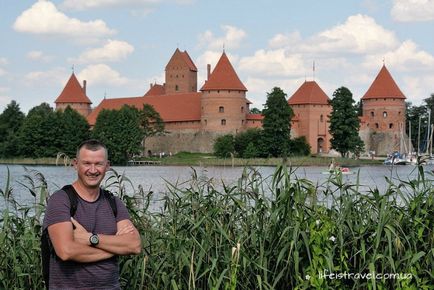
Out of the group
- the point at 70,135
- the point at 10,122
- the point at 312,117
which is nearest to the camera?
the point at 70,135

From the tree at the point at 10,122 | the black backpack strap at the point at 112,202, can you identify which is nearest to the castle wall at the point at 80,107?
the tree at the point at 10,122

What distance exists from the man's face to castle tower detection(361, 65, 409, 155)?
65572 mm

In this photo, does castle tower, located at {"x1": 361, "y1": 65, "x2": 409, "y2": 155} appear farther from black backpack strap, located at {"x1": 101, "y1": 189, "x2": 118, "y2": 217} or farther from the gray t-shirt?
the gray t-shirt

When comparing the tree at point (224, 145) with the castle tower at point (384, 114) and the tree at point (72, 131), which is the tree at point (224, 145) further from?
the castle tower at point (384, 114)

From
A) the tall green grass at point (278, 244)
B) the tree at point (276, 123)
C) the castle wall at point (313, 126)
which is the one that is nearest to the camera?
the tall green grass at point (278, 244)

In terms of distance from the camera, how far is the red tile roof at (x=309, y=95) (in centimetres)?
6419

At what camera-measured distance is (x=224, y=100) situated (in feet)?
208

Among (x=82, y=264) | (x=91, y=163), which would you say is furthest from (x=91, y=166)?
(x=82, y=264)

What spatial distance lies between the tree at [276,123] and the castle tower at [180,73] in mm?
24236

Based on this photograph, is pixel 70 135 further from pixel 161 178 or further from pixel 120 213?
pixel 120 213

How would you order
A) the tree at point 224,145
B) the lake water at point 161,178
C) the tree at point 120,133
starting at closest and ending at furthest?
1. the lake water at point 161,178
2. the tree at point 120,133
3. the tree at point 224,145

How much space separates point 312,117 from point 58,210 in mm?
61256

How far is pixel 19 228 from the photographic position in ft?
16.5

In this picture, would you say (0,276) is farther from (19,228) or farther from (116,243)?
(116,243)
